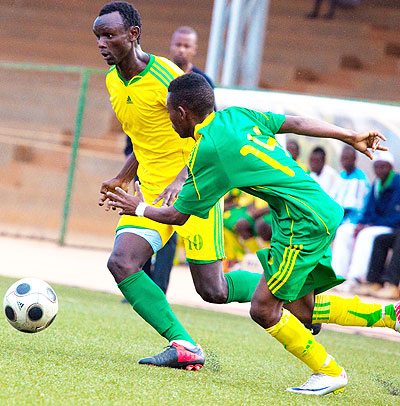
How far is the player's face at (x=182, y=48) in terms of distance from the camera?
638cm

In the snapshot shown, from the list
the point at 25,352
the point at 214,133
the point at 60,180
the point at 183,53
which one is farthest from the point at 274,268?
the point at 60,180

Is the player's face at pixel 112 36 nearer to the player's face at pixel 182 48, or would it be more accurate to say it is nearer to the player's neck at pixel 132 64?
Result: the player's neck at pixel 132 64

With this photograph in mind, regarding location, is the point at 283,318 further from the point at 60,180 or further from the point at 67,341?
the point at 60,180

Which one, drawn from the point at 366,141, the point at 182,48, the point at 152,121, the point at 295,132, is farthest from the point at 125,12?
the point at 182,48

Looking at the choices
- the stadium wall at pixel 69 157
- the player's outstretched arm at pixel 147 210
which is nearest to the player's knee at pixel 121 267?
the player's outstretched arm at pixel 147 210

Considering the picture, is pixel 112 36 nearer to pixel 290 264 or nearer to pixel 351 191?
pixel 290 264

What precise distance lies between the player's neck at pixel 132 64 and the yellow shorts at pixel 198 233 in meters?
0.76

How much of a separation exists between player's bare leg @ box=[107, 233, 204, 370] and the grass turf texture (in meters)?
0.14

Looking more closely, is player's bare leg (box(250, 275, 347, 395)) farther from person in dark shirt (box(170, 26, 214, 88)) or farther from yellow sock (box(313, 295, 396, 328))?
person in dark shirt (box(170, 26, 214, 88))

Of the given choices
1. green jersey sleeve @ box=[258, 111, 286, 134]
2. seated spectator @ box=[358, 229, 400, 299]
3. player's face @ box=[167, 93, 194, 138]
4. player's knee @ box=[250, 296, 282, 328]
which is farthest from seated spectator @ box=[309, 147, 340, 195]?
player's knee @ box=[250, 296, 282, 328]

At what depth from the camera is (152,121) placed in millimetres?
4297

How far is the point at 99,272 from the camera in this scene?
8.81 m

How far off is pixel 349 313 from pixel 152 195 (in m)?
1.27

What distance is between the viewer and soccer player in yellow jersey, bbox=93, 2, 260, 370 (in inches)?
155
